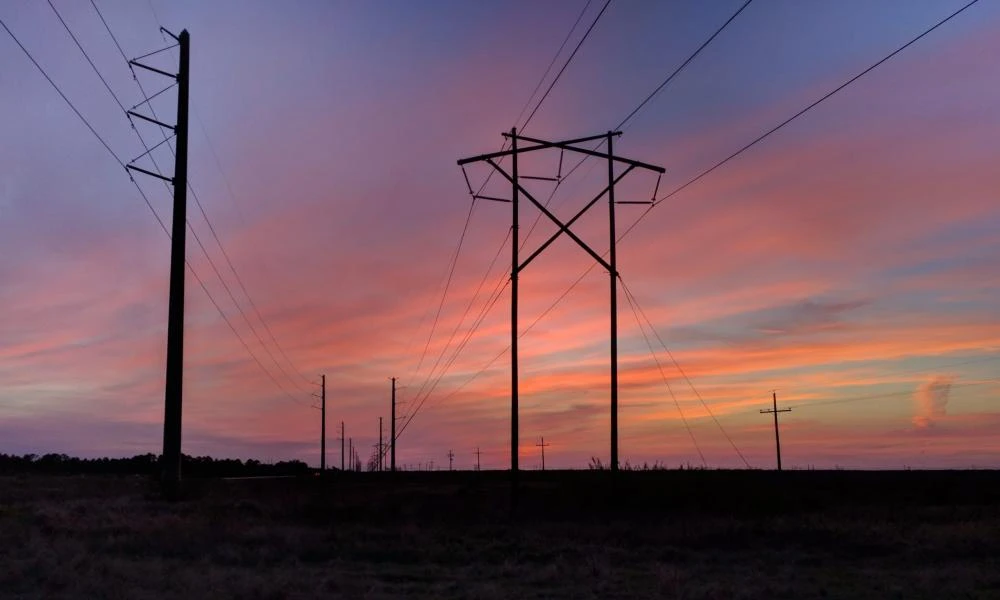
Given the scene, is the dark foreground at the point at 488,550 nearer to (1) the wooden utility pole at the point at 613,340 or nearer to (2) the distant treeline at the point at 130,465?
(1) the wooden utility pole at the point at 613,340

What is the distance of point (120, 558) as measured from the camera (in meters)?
21.6

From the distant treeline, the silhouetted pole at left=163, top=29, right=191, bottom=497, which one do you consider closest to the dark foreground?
the silhouetted pole at left=163, top=29, right=191, bottom=497

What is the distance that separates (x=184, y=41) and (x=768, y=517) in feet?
91.2

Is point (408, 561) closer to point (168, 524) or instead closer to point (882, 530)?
point (168, 524)

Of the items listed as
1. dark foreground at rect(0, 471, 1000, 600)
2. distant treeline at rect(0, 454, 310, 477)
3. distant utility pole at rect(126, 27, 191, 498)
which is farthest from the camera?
distant treeline at rect(0, 454, 310, 477)

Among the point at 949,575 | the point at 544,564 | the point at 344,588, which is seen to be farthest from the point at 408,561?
the point at 949,575

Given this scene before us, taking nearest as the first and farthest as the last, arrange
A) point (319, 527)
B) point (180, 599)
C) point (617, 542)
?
point (180, 599) < point (617, 542) < point (319, 527)

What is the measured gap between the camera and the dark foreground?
1825cm

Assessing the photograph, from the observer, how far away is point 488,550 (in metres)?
24.6

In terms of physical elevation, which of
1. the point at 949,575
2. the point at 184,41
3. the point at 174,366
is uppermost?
the point at 184,41

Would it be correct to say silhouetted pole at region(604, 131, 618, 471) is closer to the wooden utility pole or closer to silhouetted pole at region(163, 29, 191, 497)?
the wooden utility pole

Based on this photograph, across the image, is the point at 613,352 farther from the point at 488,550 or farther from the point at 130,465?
the point at 130,465

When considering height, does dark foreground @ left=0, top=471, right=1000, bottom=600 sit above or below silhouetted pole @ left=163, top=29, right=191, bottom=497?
below

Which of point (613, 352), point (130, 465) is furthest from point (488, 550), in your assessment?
point (130, 465)
